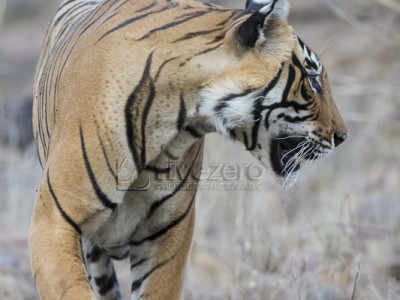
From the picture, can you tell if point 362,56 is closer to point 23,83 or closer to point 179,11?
point 23,83

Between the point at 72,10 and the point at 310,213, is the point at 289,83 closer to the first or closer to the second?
the point at 72,10

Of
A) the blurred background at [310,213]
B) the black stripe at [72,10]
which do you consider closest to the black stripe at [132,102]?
the blurred background at [310,213]

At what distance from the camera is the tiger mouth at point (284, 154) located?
3.60 meters

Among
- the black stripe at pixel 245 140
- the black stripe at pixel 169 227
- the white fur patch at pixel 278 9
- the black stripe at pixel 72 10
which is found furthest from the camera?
the black stripe at pixel 72 10

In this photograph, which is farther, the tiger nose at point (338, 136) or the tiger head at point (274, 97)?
the tiger nose at point (338, 136)

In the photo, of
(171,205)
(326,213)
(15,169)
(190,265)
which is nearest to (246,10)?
(171,205)

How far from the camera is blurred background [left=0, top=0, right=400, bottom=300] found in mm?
5199

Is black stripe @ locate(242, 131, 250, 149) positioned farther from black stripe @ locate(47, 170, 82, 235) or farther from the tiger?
black stripe @ locate(47, 170, 82, 235)

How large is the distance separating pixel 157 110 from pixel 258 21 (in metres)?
0.46

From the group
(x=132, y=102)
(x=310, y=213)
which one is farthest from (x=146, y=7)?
(x=310, y=213)

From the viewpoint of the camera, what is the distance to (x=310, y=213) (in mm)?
7336

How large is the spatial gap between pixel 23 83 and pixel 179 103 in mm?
8628

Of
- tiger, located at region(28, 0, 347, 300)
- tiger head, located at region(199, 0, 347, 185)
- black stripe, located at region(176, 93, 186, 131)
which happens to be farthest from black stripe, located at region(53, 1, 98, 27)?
black stripe, located at region(176, 93, 186, 131)

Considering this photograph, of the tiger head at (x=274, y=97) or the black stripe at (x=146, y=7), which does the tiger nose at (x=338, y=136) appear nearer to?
the tiger head at (x=274, y=97)
